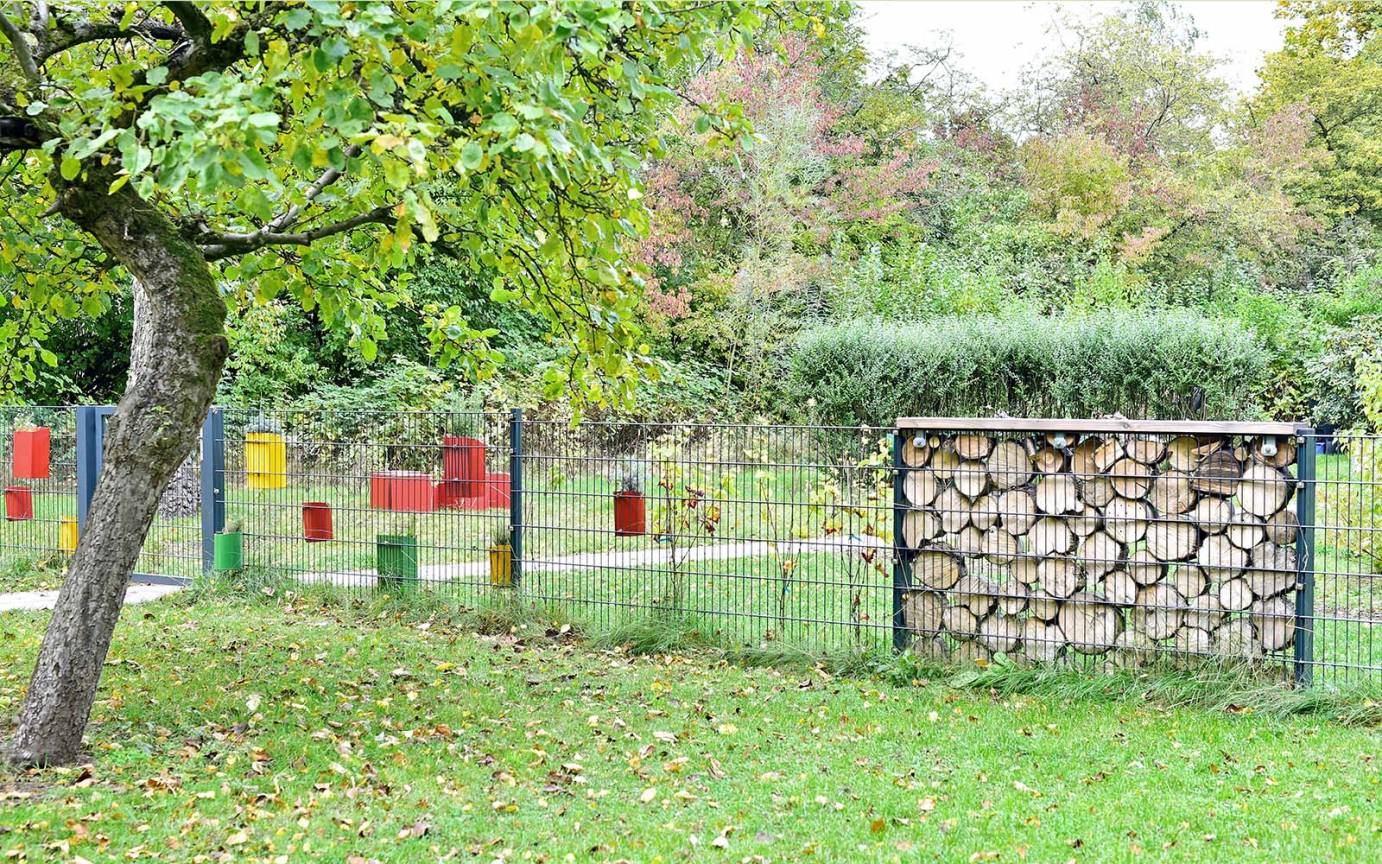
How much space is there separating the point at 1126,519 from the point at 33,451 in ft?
27.1

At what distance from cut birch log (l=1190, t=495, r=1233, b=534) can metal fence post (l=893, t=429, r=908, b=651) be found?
4.89 ft

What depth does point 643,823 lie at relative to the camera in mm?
3756

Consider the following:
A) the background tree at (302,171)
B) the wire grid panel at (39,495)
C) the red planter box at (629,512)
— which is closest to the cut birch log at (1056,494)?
the background tree at (302,171)

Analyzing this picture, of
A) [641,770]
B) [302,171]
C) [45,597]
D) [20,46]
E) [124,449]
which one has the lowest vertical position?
[641,770]

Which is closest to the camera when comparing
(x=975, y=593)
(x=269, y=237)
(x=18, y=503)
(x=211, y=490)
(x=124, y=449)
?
(x=124, y=449)

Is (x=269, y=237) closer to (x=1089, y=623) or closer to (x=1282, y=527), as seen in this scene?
(x=1089, y=623)

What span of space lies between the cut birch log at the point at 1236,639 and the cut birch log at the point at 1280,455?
0.79 metres

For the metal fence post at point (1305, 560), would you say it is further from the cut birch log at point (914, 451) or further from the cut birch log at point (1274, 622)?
the cut birch log at point (914, 451)

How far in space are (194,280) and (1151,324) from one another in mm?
11855

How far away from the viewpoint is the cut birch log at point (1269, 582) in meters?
5.28

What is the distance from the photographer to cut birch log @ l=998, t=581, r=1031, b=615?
576 centimetres

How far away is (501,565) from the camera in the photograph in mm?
7074

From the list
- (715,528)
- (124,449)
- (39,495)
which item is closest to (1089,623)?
(715,528)

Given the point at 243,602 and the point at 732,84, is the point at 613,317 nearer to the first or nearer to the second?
the point at 243,602
